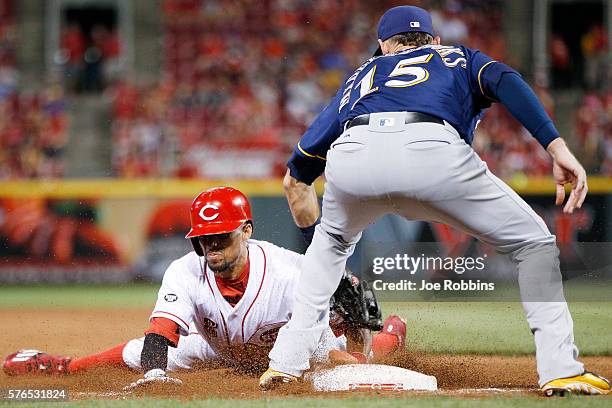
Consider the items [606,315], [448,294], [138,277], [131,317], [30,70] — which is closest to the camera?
[448,294]

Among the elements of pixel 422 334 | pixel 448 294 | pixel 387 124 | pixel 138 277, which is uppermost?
pixel 387 124

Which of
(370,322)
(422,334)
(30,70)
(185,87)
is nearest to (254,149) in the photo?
(185,87)

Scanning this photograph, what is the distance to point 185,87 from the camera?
13367 mm

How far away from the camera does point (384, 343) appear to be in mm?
4789

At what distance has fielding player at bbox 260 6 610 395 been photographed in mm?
3395

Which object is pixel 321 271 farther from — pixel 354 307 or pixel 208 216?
pixel 354 307

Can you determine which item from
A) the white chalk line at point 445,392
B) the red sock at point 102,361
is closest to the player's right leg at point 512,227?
the white chalk line at point 445,392

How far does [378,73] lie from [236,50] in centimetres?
1045

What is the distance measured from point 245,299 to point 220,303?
121 mm

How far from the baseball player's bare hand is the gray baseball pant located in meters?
0.20

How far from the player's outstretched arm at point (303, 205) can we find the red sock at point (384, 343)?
0.68 m

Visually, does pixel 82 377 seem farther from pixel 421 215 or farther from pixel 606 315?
pixel 606 315

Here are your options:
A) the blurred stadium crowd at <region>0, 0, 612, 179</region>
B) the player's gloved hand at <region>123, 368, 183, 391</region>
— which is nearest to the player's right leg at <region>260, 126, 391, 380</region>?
the player's gloved hand at <region>123, 368, 183, 391</region>

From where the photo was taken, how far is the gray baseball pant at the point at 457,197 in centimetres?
340
